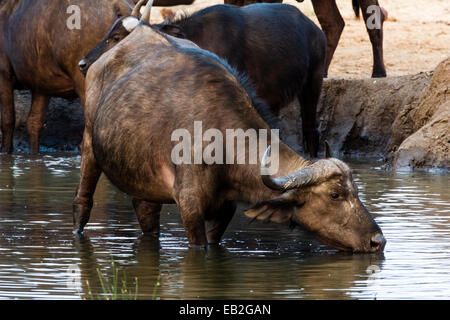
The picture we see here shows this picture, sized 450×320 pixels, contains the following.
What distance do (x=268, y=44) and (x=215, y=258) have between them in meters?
5.29

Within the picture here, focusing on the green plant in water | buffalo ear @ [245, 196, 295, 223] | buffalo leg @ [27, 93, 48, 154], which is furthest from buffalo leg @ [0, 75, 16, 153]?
the green plant in water

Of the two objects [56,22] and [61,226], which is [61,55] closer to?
[56,22]

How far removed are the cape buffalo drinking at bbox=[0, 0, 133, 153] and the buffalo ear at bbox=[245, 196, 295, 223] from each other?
518 centimetres

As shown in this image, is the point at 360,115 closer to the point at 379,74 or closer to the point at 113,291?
the point at 379,74

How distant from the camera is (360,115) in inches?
580

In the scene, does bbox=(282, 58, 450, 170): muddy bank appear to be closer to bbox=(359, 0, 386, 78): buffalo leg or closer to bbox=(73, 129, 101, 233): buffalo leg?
bbox=(359, 0, 386, 78): buffalo leg

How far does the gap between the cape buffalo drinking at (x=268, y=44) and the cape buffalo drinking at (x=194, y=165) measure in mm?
3144

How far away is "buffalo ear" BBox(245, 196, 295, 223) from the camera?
6582 mm

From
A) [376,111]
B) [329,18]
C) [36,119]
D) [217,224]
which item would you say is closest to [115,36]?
[217,224]

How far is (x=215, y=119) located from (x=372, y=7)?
927 centimetres

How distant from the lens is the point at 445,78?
42.2ft

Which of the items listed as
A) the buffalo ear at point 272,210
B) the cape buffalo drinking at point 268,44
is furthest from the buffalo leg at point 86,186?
the cape buffalo drinking at point 268,44

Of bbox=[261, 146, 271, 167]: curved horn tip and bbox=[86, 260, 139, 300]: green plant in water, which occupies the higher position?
bbox=[261, 146, 271, 167]: curved horn tip
